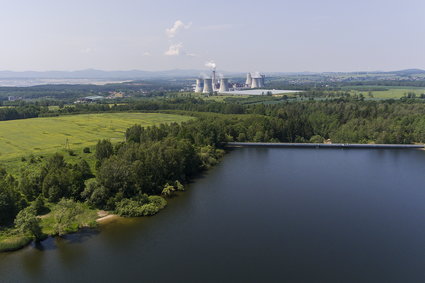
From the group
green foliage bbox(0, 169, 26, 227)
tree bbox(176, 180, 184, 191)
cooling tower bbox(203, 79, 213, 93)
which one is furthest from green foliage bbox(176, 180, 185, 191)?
cooling tower bbox(203, 79, 213, 93)

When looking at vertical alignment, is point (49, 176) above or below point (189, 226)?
above

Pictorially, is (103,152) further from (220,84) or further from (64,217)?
(220,84)

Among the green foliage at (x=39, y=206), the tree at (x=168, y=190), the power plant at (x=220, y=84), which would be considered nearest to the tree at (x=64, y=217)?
the green foliage at (x=39, y=206)

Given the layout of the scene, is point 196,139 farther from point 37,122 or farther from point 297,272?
point 37,122

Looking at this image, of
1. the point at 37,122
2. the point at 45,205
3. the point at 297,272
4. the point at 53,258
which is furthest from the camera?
the point at 37,122

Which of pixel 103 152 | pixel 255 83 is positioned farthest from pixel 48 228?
pixel 255 83

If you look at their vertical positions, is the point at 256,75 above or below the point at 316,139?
above

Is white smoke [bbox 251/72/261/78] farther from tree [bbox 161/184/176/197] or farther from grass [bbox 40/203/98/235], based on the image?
grass [bbox 40/203/98/235]

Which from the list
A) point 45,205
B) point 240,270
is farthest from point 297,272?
point 45,205
